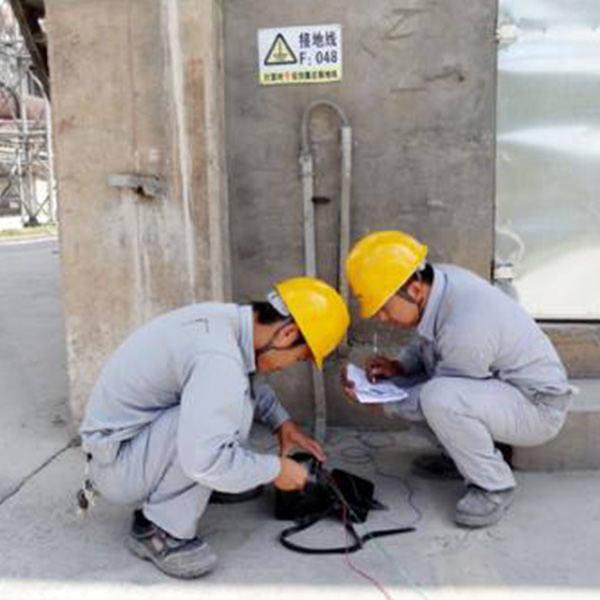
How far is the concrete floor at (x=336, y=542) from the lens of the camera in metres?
2.68

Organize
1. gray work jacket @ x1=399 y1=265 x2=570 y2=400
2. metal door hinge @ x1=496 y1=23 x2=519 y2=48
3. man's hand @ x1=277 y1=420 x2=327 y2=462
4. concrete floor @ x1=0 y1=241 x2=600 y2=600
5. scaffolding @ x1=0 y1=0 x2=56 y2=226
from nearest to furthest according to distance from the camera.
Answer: concrete floor @ x1=0 y1=241 x2=600 y2=600, gray work jacket @ x1=399 y1=265 x2=570 y2=400, man's hand @ x1=277 y1=420 x2=327 y2=462, metal door hinge @ x1=496 y1=23 x2=519 y2=48, scaffolding @ x1=0 y1=0 x2=56 y2=226

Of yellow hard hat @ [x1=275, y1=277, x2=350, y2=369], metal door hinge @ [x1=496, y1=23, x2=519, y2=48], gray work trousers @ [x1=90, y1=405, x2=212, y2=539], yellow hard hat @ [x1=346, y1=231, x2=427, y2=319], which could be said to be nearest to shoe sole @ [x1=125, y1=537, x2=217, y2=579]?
gray work trousers @ [x1=90, y1=405, x2=212, y2=539]

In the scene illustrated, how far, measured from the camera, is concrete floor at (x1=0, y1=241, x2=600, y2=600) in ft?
8.80

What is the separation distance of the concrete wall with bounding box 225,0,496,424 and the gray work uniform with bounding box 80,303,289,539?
145cm

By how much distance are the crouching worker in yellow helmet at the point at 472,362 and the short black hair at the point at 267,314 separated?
44 cm

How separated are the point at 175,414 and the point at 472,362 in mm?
1130

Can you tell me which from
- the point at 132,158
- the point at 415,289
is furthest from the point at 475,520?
the point at 132,158

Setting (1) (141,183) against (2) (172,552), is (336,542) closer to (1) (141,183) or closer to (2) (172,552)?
(2) (172,552)

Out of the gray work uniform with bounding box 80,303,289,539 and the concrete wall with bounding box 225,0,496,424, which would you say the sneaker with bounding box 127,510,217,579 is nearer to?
the gray work uniform with bounding box 80,303,289,539

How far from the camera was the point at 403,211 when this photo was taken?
13.5 ft

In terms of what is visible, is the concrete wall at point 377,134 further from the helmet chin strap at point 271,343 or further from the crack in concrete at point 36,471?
the helmet chin strap at point 271,343

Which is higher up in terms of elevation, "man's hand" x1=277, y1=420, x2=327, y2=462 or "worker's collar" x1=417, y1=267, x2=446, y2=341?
"worker's collar" x1=417, y1=267, x2=446, y2=341

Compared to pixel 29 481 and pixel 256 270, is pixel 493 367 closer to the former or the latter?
pixel 256 270

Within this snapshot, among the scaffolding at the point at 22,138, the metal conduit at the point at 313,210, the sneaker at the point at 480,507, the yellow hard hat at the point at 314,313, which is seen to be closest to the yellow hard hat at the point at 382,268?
the yellow hard hat at the point at 314,313
